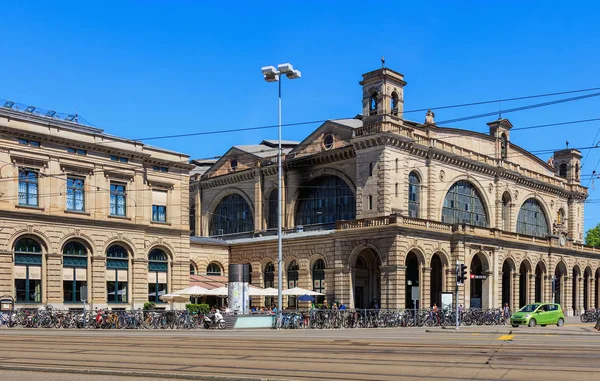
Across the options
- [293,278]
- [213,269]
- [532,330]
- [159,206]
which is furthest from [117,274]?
[532,330]

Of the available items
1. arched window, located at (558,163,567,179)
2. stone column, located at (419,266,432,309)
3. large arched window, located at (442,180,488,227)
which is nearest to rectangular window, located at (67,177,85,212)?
stone column, located at (419,266,432,309)

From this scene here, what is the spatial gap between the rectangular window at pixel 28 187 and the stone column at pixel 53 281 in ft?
12.6

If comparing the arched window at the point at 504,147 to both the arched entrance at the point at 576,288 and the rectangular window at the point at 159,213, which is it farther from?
the rectangular window at the point at 159,213

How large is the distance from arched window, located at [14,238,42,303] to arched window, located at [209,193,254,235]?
27.7m

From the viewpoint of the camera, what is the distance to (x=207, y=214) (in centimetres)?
7969

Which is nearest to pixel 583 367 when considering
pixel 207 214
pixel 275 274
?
pixel 275 274

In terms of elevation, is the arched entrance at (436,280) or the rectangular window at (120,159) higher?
the rectangular window at (120,159)

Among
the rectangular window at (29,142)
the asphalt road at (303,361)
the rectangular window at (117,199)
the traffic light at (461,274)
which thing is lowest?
the asphalt road at (303,361)

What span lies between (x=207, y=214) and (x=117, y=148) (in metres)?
27.2

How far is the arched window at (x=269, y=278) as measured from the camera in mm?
66062

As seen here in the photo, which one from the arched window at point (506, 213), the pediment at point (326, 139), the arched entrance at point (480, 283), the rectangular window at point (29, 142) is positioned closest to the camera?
the rectangular window at point (29, 142)

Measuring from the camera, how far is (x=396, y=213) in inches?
2188

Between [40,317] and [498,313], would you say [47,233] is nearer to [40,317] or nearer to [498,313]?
[40,317]

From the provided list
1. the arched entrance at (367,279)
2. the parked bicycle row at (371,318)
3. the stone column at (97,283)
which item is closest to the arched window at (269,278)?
the arched entrance at (367,279)
